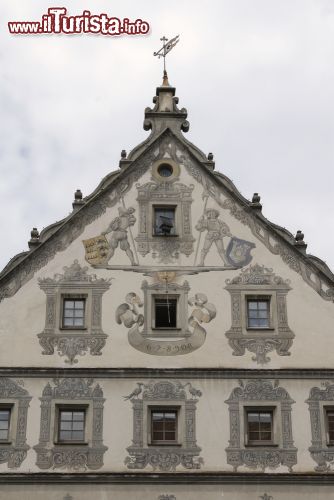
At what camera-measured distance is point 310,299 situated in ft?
73.7

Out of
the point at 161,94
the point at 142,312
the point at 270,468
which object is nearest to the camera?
the point at 270,468

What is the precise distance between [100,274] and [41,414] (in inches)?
131

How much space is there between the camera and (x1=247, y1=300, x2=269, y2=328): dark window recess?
22172 millimetres

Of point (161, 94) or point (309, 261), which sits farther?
point (161, 94)

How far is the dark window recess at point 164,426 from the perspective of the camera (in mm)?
21031

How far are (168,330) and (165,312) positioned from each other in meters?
0.52

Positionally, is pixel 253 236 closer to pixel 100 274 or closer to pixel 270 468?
pixel 100 274

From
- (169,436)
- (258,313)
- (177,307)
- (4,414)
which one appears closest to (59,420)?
(4,414)

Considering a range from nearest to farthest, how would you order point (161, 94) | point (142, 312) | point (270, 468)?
point (270, 468)
point (142, 312)
point (161, 94)

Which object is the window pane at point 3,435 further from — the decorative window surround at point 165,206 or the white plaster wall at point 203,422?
the decorative window surround at point 165,206

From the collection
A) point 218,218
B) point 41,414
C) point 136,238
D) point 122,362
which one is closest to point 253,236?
point 218,218

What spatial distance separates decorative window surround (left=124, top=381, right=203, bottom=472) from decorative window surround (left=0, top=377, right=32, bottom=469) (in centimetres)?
206

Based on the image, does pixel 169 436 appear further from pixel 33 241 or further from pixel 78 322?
pixel 33 241

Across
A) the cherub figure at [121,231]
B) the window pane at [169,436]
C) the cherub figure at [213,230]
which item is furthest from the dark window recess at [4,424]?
the cherub figure at [213,230]
